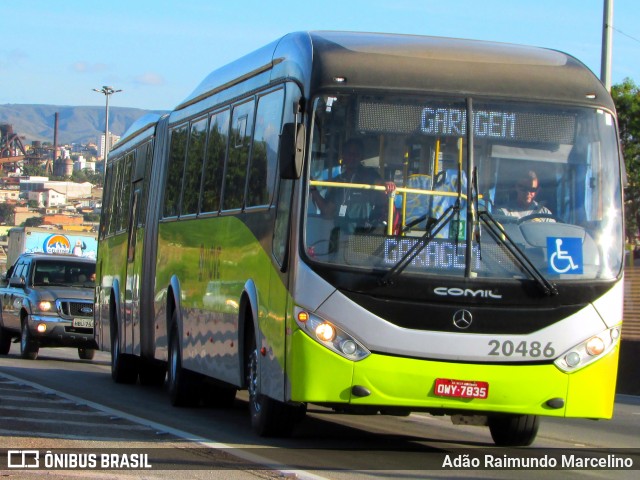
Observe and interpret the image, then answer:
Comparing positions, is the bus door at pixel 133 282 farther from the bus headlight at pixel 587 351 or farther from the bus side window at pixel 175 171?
the bus headlight at pixel 587 351

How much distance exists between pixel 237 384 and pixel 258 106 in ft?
8.20

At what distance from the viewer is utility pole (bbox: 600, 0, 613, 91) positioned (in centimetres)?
2314

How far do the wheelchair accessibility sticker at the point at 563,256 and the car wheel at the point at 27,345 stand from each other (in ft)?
51.9

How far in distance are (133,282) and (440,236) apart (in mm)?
8783

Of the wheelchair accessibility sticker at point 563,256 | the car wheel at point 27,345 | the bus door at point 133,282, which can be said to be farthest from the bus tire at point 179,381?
the car wheel at point 27,345

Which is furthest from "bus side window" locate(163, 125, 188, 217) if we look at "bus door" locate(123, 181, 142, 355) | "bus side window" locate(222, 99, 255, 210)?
"bus side window" locate(222, 99, 255, 210)

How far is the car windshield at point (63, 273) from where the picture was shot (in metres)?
25.2

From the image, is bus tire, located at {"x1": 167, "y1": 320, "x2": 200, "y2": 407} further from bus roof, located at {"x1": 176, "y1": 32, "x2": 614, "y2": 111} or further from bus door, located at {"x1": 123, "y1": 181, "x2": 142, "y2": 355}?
bus roof, located at {"x1": 176, "y1": 32, "x2": 614, "y2": 111}

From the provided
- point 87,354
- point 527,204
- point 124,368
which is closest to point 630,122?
point 87,354

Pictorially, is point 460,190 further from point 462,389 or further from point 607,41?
point 607,41

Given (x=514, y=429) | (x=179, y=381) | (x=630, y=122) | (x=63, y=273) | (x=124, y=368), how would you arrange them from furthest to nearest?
(x=630, y=122) → (x=63, y=273) → (x=124, y=368) → (x=179, y=381) → (x=514, y=429)

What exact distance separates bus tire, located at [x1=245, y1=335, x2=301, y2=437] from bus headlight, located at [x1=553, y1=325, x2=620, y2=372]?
2271mm

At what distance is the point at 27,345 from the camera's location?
24328 mm

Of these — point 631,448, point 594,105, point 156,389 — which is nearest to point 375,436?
point 631,448
